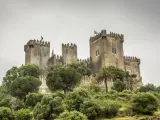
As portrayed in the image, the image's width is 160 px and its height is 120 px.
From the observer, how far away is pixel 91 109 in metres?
48.2

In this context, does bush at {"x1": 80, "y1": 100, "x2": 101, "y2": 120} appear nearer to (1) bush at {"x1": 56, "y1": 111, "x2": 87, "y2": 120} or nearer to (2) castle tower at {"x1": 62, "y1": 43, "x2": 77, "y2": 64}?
(1) bush at {"x1": 56, "y1": 111, "x2": 87, "y2": 120}

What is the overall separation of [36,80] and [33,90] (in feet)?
6.34

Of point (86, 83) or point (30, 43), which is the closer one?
point (86, 83)

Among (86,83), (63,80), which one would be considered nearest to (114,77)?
(86,83)

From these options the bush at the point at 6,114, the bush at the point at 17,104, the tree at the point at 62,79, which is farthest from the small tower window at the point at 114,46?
the bush at the point at 6,114

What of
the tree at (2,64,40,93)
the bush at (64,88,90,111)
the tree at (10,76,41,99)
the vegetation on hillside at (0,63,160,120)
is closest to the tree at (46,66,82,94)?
Answer: the vegetation on hillside at (0,63,160,120)

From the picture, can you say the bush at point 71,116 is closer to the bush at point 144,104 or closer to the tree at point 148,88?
the bush at point 144,104

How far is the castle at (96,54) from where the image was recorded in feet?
258

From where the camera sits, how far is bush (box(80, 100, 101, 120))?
48.2 meters

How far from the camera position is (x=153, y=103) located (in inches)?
2063

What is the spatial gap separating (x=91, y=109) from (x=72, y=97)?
164 inches

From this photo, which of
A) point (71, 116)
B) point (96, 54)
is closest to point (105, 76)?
point (96, 54)

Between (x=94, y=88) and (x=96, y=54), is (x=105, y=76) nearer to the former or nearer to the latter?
(x=94, y=88)

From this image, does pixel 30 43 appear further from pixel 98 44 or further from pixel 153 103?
pixel 153 103
